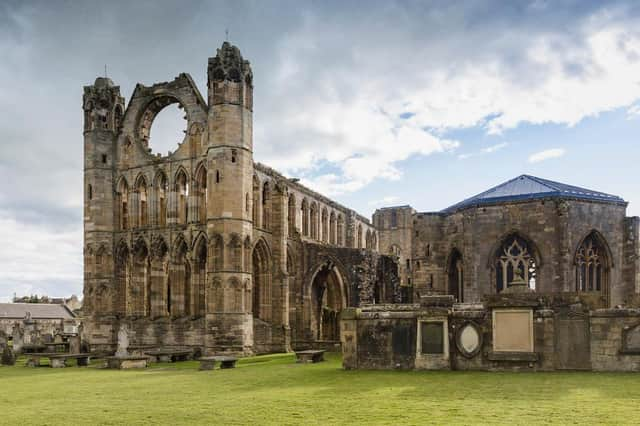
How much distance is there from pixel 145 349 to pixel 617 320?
21818 mm

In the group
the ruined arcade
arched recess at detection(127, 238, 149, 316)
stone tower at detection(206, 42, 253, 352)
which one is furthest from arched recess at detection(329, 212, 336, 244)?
arched recess at detection(127, 238, 149, 316)

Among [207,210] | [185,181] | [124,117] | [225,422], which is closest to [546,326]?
[225,422]

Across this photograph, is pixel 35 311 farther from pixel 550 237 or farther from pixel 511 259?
pixel 550 237

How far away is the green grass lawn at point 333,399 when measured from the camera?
10.6 meters

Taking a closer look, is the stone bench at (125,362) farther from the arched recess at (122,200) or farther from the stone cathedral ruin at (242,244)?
the arched recess at (122,200)

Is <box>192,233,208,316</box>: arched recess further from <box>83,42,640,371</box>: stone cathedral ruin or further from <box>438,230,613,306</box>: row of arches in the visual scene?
<box>438,230,613,306</box>: row of arches

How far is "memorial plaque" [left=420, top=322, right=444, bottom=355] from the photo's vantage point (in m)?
17.9

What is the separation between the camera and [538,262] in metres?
29.0

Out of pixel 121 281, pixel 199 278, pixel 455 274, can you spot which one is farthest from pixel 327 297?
pixel 121 281

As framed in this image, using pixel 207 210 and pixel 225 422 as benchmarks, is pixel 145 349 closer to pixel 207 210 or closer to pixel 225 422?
pixel 207 210

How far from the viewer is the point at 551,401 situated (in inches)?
465

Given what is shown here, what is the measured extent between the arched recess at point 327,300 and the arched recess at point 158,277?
26.5ft

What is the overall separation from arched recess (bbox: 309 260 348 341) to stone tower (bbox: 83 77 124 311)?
1128 centimetres

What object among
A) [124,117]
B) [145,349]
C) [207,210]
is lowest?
[145,349]
